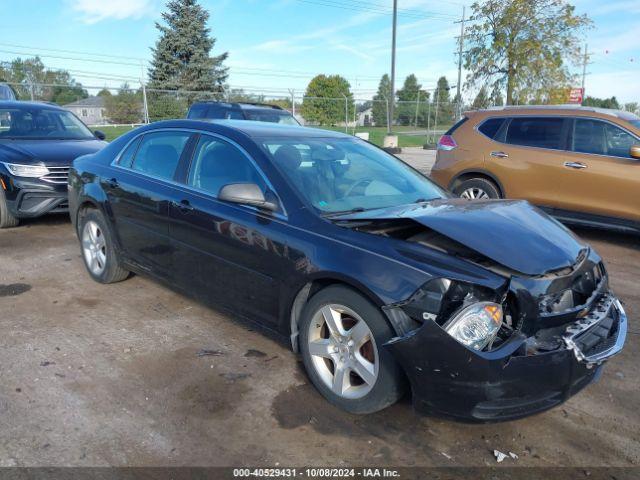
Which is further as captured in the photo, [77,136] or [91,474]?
[77,136]

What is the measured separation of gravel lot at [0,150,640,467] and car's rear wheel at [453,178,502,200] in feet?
12.0

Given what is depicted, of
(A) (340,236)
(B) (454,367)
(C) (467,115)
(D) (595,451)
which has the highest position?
(C) (467,115)

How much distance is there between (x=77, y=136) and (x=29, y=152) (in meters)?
1.31

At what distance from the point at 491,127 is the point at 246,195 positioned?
565 centimetres

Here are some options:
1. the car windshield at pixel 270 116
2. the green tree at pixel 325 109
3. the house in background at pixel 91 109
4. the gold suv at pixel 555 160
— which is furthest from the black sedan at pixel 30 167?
the house in background at pixel 91 109

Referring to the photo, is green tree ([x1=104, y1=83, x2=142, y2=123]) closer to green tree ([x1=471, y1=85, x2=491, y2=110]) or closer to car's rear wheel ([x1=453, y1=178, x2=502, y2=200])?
green tree ([x1=471, y1=85, x2=491, y2=110])

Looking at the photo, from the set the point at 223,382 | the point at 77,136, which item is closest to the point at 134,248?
the point at 223,382

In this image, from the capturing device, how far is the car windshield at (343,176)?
341 centimetres

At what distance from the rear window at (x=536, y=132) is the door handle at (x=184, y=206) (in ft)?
17.8

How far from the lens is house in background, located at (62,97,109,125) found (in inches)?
1216

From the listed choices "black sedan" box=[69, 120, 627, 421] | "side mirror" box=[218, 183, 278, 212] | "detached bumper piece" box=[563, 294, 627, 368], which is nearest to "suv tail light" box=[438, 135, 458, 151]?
"black sedan" box=[69, 120, 627, 421]

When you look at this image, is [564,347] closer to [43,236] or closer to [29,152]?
[43,236]

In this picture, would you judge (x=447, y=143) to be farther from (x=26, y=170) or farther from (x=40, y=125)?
(x=40, y=125)

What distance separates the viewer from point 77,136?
330 inches
